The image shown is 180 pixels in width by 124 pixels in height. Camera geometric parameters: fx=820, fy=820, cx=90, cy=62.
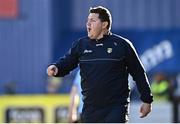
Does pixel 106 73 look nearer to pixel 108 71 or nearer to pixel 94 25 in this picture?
pixel 108 71

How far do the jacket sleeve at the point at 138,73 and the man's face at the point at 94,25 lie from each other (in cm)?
30

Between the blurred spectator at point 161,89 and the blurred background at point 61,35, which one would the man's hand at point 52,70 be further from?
the blurred background at point 61,35

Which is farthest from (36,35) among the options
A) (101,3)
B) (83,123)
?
(83,123)

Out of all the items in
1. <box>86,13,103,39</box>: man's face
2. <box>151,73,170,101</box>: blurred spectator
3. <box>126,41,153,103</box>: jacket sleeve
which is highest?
<box>86,13,103,39</box>: man's face

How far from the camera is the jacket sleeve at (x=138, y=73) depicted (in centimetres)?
744

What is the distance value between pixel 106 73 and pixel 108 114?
379 millimetres

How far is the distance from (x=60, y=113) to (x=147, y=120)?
183cm

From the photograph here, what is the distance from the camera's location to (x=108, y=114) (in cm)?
746

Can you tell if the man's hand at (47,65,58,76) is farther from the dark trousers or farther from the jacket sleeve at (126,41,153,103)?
the jacket sleeve at (126,41,153,103)

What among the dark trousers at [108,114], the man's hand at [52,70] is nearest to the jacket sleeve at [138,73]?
the dark trousers at [108,114]

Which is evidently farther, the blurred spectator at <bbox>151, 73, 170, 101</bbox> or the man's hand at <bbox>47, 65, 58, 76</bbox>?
the blurred spectator at <bbox>151, 73, 170, 101</bbox>

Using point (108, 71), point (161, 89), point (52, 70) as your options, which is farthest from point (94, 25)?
point (161, 89)

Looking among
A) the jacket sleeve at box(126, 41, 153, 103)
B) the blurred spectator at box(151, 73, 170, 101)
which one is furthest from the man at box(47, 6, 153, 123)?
the blurred spectator at box(151, 73, 170, 101)

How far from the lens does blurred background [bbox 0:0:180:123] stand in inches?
1002
